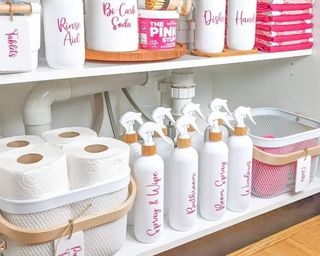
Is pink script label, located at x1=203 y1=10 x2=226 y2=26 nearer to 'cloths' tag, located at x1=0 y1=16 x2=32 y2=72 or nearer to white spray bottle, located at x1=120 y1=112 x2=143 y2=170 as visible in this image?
white spray bottle, located at x1=120 y1=112 x2=143 y2=170

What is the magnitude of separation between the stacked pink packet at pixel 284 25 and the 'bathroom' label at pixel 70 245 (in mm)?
666

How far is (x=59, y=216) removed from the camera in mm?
740

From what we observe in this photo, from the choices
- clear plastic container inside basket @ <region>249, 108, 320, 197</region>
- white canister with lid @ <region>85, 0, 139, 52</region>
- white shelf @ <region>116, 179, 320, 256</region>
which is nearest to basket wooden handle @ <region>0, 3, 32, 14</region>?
white canister with lid @ <region>85, 0, 139, 52</region>

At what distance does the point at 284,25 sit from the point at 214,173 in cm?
44

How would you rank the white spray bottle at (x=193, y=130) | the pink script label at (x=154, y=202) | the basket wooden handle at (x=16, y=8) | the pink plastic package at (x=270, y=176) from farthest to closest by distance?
the pink plastic package at (x=270, y=176) → the white spray bottle at (x=193, y=130) → the pink script label at (x=154, y=202) → the basket wooden handle at (x=16, y=8)

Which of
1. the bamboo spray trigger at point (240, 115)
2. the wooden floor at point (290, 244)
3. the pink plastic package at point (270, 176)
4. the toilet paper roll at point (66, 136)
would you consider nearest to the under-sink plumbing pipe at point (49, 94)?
the toilet paper roll at point (66, 136)

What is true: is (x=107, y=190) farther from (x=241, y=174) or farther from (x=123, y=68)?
(x=241, y=174)

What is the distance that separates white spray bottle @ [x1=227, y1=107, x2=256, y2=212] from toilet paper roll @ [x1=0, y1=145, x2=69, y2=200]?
421 millimetres

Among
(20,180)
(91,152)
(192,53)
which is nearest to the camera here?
(20,180)

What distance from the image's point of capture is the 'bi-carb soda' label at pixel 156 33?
2.89ft

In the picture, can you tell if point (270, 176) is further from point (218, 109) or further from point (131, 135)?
point (131, 135)

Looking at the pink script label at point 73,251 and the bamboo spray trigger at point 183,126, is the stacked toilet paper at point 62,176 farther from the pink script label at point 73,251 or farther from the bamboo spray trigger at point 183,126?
the bamboo spray trigger at point 183,126

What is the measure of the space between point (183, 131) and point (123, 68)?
7.4 inches

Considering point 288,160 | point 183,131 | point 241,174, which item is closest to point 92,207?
point 183,131
